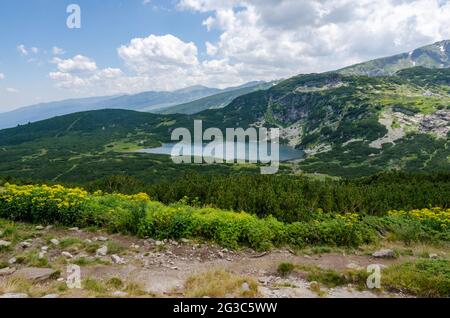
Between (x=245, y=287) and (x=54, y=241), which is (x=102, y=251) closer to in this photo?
(x=54, y=241)

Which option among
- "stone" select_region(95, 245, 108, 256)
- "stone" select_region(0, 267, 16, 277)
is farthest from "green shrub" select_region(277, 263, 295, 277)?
"stone" select_region(0, 267, 16, 277)

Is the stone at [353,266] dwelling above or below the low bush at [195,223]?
below

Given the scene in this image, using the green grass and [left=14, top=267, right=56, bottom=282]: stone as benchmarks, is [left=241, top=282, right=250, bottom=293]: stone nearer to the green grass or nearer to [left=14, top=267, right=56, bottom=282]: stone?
the green grass

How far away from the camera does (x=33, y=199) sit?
14.4 m

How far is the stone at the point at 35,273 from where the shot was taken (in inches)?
374

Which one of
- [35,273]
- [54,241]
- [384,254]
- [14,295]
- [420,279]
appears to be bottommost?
[384,254]

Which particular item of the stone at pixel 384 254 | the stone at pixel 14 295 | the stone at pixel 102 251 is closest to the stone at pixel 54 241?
the stone at pixel 102 251

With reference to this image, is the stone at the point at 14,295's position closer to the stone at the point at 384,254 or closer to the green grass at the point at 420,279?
the green grass at the point at 420,279

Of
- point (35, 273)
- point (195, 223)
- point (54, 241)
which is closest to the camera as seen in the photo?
point (35, 273)

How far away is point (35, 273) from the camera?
981cm

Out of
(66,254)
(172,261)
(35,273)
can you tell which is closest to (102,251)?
(66,254)

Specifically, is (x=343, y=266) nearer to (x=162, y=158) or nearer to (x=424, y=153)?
(x=424, y=153)
